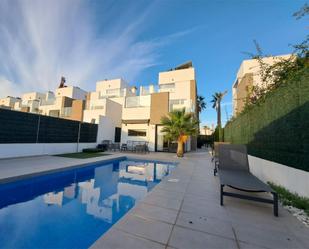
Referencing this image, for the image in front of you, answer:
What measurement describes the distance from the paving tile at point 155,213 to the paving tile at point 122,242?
2.78ft

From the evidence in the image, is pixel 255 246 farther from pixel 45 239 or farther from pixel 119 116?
pixel 119 116

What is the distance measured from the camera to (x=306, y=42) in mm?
5852

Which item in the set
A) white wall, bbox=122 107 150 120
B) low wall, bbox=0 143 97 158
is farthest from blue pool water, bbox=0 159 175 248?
white wall, bbox=122 107 150 120

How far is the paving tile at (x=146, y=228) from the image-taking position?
9.29 feet

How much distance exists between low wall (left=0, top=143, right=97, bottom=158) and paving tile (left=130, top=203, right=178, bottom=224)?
40.2ft

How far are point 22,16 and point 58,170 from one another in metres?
9.98

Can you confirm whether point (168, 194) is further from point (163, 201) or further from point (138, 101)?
point (138, 101)

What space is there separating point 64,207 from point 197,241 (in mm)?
4448

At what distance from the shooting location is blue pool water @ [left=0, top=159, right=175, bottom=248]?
340cm

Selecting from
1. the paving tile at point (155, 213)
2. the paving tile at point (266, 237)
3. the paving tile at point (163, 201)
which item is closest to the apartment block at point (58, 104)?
the paving tile at point (163, 201)

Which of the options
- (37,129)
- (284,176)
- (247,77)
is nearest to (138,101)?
(37,129)

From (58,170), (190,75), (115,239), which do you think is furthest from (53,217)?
(190,75)

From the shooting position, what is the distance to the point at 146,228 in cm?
310

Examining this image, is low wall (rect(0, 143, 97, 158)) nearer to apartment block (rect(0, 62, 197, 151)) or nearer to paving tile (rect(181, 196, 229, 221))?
apartment block (rect(0, 62, 197, 151))
